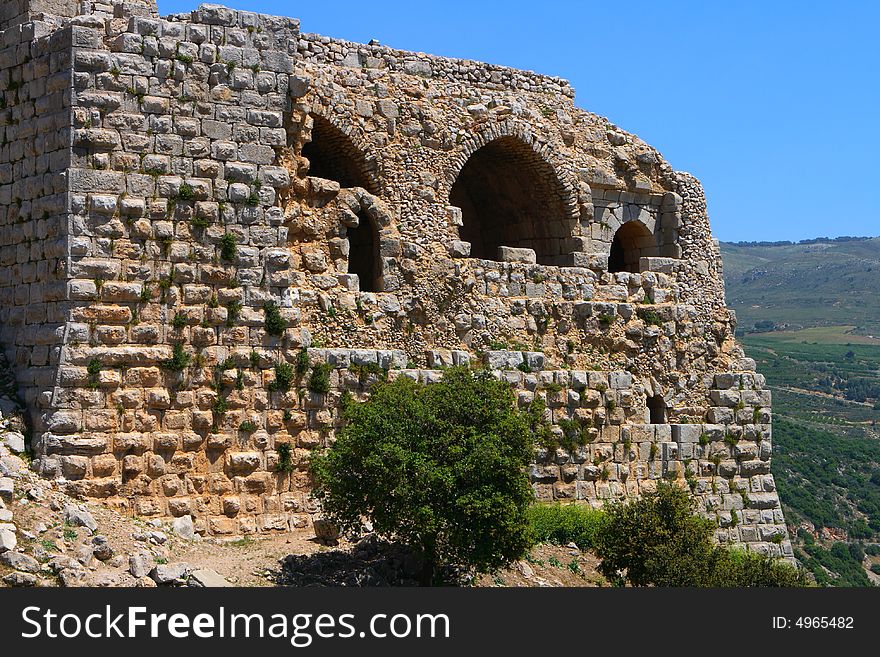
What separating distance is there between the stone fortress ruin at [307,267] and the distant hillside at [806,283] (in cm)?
7707

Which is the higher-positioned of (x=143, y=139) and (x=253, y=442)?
(x=143, y=139)

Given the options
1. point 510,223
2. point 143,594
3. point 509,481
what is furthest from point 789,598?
point 510,223

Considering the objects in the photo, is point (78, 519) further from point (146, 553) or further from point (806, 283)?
point (806, 283)

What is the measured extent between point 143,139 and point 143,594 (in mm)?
6017

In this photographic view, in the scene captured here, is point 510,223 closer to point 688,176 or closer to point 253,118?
point 688,176

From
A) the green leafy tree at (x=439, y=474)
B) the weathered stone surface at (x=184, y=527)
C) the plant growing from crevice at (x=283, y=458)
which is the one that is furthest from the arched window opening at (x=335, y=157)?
the weathered stone surface at (x=184, y=527)

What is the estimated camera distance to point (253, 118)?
17328mm

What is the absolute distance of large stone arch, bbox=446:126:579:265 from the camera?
2130 centimetres

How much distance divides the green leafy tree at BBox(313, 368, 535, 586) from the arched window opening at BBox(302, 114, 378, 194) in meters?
4.63

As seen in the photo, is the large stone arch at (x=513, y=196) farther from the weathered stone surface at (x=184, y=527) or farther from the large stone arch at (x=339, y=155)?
the weathered stone surface at (x=184, y=527)

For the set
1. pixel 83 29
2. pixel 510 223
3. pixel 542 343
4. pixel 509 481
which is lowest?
pixel 509 481

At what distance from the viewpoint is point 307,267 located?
1858 cm

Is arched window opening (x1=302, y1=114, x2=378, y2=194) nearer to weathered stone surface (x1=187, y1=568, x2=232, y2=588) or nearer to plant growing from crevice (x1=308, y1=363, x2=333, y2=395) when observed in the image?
plant growing from crevice (x1=308, y1=363, x2=333, y2=395)

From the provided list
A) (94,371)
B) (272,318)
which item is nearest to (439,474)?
(272,318)
